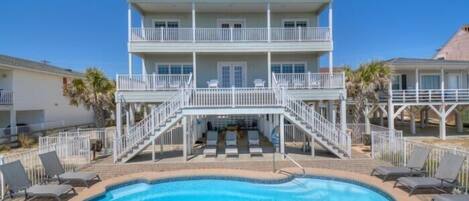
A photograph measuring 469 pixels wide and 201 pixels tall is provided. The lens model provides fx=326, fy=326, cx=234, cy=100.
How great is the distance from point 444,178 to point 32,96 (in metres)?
30.3

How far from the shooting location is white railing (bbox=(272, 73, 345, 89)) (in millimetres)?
18250

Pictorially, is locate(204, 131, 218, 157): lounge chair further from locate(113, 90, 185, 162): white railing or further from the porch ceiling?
the porch ceiling

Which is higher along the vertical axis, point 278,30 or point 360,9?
point 360,9

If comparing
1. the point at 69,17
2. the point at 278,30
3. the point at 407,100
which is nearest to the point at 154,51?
the point at 278,30

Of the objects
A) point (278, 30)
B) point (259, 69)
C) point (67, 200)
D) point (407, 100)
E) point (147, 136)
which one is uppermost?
point (278, 30)

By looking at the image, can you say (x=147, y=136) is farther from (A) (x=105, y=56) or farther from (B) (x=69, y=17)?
(A) (x=105, y=56)

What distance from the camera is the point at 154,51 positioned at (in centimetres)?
1956

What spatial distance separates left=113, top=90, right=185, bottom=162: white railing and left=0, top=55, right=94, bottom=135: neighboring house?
584 inches

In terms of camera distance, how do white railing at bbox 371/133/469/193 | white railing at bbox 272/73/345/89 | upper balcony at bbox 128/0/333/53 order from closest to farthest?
white railing at bbox 371/133/469/193
white railing at bbox 272/73/345/89
upper balcony at bbox 128/0/333/53

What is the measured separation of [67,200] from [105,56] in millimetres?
49358

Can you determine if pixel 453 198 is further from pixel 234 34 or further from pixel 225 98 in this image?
pixel 234 34

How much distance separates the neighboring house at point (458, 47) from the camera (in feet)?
140

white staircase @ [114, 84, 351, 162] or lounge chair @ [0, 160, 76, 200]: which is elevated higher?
white staircase @ [114, 84, 351, 162]

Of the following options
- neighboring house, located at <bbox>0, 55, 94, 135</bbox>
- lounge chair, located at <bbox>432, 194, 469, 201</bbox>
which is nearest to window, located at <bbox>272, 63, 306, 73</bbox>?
lounge chair, located at <bbox>432, 194, 469, 201</bbox>
